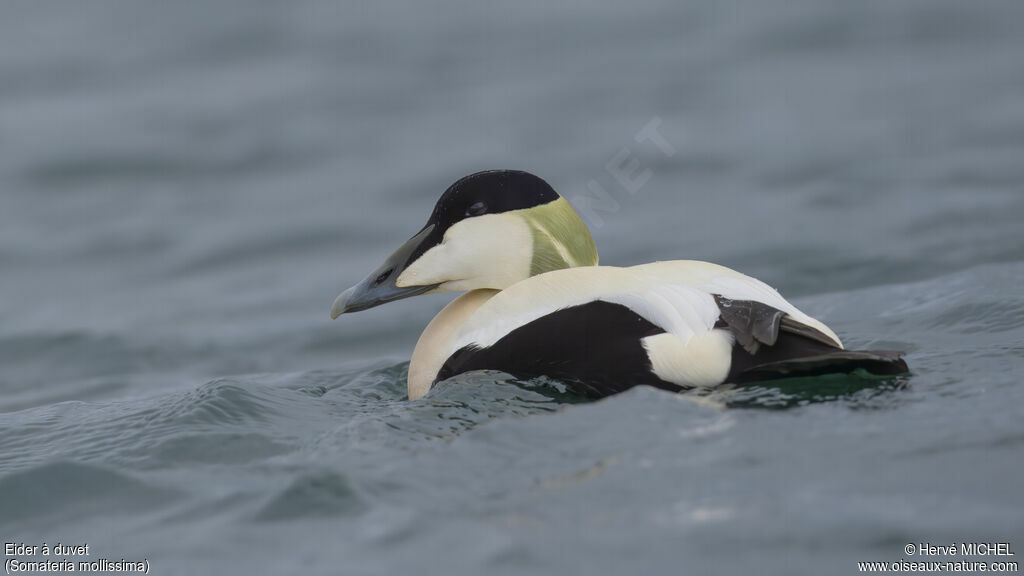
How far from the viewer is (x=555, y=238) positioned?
4.18 m

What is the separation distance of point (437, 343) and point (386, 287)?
342 mm

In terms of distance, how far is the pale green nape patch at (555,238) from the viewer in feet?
13.6

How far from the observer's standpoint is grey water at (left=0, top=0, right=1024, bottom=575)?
9.50ft

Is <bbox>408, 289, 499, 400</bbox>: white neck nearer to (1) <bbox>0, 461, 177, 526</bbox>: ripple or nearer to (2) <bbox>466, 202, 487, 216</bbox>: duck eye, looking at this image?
(2) <bbox>466, 202, 487, 216</bbox>: duck eye

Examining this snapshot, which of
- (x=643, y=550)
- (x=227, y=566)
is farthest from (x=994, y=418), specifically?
(x=227, y=566)

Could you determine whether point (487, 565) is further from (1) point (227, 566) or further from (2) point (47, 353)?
(2) point (47, 353)

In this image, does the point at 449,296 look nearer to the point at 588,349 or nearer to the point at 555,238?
the point at 555,238

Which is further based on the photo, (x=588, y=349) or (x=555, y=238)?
(x=555, y=238)

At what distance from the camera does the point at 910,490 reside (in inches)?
112

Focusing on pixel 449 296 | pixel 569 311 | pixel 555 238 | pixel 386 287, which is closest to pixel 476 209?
pixel 555 238

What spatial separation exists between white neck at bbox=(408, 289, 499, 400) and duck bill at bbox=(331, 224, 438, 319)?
14 centimetres

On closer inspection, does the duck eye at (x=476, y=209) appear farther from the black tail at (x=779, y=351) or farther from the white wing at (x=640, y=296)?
the black tail at (x=779, y=351)

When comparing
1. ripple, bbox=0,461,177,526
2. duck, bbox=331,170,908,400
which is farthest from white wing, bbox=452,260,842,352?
ripple, bbox=0,461,177,526

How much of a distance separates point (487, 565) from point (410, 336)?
4055 millimetres
